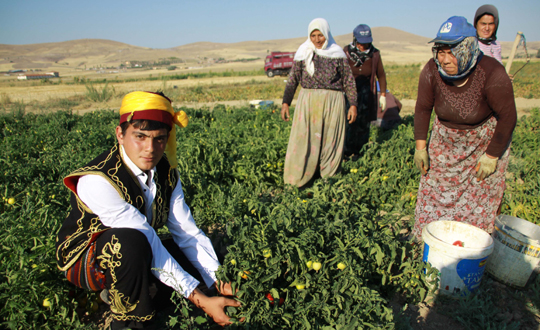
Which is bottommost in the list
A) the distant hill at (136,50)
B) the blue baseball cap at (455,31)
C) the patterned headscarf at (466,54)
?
the patterned headscarf at (466,54)

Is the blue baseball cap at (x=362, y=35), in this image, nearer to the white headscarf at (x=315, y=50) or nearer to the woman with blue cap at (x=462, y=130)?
the white headscarf at (x=315, y=50)

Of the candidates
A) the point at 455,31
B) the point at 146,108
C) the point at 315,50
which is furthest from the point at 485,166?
the point at 146,108

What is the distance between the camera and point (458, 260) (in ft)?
6.53

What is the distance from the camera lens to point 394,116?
556 centimetres

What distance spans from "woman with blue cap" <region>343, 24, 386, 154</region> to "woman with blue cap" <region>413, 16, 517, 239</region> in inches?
84.8

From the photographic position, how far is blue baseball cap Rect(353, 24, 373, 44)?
4.26 m

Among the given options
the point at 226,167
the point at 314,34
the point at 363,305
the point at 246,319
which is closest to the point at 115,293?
the point at 246,319

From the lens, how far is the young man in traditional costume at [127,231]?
1.57 metres

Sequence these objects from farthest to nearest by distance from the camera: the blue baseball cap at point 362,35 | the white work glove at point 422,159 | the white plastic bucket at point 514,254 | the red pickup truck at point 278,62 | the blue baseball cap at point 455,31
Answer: the red pickup truck at point 278,62
the blue baseball cap at point 362,35
the white work glove at point 422,159
the white plastic bucket at point 514,254
the blue baseball cap at point 455,31

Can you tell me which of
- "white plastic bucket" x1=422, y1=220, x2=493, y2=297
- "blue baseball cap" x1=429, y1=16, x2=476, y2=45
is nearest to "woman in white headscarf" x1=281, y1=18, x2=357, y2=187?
"blue baseball cap" x1=429, y1=16, x2=476, y2=45

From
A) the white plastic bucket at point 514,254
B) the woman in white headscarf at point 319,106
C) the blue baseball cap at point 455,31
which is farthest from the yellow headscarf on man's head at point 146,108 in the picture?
the white plastic bucket at point 514,254

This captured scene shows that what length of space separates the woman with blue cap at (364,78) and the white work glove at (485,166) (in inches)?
99.2

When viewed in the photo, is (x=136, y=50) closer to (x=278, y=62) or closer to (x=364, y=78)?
(x=278, y=62)

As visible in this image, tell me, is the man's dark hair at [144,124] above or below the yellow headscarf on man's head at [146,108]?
below
